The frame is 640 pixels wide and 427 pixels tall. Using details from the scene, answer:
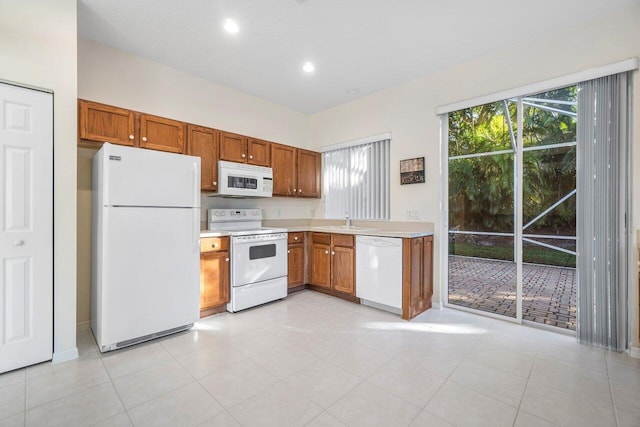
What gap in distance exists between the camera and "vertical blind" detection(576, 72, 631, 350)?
237 centimetres

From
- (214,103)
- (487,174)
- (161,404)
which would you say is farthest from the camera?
(214,103)

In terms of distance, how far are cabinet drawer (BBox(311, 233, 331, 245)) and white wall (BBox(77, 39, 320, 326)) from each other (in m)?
0.76

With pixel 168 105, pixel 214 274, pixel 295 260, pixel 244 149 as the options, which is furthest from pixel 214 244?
pixel 168 105

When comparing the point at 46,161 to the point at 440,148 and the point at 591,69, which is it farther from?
the point at 591,69

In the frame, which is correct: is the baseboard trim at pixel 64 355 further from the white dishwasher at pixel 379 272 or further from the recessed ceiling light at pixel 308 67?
the recessed ceiling light at pixel 308 67

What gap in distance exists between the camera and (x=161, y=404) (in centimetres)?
172

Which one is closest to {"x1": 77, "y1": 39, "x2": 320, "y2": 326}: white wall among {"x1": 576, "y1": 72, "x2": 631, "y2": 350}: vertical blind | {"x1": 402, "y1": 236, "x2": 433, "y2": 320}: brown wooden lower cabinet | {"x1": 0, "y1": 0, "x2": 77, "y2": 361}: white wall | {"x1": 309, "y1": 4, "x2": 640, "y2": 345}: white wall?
{"x1": 0, "y1": 0, "x2": 77, "y2": 361}: white wall

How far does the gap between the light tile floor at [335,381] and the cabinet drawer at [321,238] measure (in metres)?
1.32

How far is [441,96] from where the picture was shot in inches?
136

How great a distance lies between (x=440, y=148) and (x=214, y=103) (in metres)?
3.01

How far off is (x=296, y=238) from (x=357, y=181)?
4.30 ft

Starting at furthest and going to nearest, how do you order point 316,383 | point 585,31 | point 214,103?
point 214,103, point 585,31, point 316,383

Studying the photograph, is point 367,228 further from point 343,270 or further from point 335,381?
point 335,381


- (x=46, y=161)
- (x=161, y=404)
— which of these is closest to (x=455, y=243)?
(x=161, y=404)
